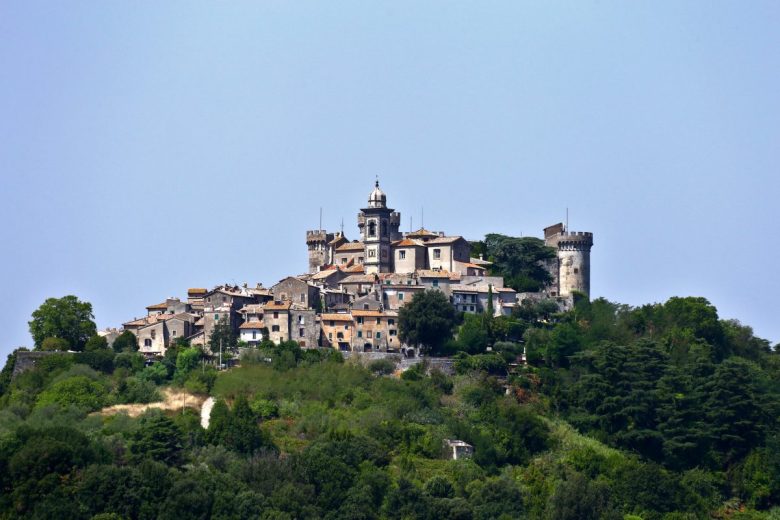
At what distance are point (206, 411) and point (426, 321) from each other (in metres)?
12.5

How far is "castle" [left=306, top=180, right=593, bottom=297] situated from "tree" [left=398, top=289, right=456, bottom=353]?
24.2ft

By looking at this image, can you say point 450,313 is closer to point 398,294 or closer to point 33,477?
point 398,294

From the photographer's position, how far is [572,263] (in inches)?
3809

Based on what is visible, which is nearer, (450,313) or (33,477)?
(33,477)

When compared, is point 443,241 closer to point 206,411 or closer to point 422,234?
point 422,234

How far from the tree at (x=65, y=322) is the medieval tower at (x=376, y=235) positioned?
52.1ft

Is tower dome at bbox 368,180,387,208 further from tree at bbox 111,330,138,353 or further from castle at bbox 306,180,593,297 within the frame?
tree at bbox 111,330,138,353

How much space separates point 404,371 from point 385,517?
51.2 ft

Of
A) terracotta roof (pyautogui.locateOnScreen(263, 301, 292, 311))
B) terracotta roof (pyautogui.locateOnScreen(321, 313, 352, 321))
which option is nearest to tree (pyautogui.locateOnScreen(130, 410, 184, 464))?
terracotta roof (pyautogui.locateOnScreen(263, 301, 292, 311))

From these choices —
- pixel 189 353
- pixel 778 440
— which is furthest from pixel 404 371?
pixel 778 440

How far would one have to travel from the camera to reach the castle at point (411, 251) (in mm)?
93875

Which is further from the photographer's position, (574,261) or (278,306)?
(574,261)

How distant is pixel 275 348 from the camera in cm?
8500

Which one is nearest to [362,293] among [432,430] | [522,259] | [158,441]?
[522,259]
